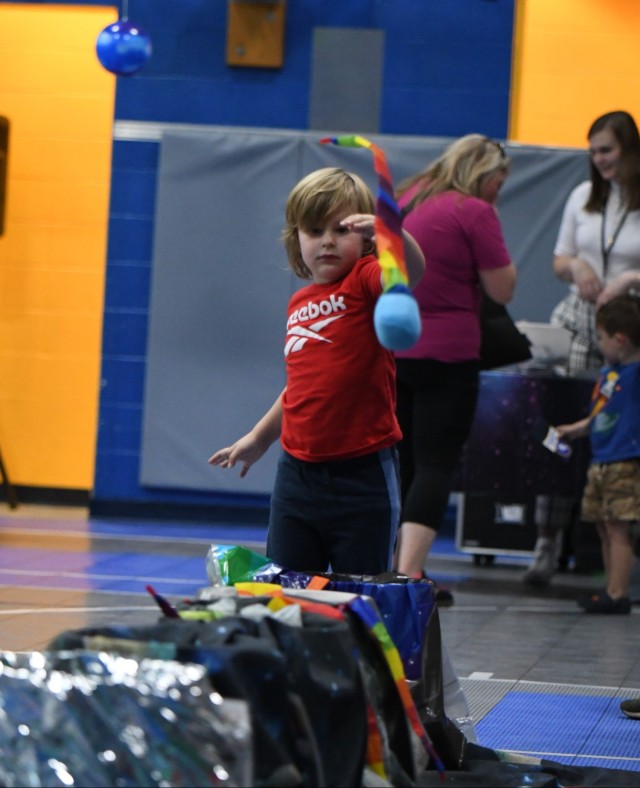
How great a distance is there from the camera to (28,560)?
5.38 m

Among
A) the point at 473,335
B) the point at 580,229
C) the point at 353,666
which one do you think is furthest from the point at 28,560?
the point at 353,666

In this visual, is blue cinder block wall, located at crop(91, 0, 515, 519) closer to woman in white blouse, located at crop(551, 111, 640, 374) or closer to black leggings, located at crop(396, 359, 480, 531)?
woman in white blouse, located at crop(551, 111, 640, 374)

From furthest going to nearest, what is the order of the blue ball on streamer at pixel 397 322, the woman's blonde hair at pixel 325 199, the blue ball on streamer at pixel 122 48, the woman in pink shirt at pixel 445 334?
the blue ball on streamer at pixel 122 48 < the woman in pink shirt at pixel 445 334 < the woman's blonde hair at pixel 325 199 < the blue ball on streamer at pixel 397 322

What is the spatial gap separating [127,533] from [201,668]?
16.3ft

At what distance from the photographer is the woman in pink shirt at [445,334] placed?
4.34 metres

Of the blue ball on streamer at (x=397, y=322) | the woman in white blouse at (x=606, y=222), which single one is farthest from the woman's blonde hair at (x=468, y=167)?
the blue ball on streamer at (x=397, y=322)

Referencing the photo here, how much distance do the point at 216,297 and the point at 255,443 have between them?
435 cm

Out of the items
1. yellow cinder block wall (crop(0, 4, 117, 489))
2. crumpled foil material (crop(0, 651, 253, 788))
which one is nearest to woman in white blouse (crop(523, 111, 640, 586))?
yellow cinder block wall (crop(0, 4, 117, 489))

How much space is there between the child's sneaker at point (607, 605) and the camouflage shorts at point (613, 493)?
0.93 feet

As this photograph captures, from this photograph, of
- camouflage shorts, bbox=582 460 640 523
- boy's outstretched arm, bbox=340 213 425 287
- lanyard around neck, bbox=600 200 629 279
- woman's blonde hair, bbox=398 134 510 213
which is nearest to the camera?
boy's outstretched arm, bbox=340 213 425 287

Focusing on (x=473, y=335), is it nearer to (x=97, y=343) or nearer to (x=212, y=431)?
(x=212, y=431)

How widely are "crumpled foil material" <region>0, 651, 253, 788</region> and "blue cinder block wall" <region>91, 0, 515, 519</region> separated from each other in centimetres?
547

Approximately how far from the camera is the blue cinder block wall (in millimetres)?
7211

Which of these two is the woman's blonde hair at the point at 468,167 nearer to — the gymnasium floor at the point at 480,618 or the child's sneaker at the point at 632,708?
the gymnasium floor at the point at 480,618
